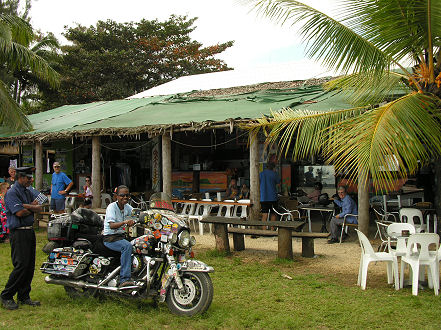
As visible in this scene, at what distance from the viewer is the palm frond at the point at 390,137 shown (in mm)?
5453

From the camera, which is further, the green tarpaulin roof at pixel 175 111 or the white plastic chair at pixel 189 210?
the white plastic chair at pixel 189 210

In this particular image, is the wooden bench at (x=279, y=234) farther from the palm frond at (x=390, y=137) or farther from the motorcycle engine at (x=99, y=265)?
the motorcycle engine at (x=99, y=265)

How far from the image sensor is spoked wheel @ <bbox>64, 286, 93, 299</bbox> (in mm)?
5641

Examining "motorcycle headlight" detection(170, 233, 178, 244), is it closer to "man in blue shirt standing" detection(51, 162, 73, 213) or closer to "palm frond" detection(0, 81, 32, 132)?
"man in blue shirt standing" detection(51, 162, 73, 213)

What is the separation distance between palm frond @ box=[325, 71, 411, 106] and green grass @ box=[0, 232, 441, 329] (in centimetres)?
318

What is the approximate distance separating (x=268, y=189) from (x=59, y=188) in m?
5.11

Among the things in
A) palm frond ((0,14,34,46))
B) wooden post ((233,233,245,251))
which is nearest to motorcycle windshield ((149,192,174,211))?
wooden post ((233,233,245,251))

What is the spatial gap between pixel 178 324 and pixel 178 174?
984cm

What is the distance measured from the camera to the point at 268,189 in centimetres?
1027

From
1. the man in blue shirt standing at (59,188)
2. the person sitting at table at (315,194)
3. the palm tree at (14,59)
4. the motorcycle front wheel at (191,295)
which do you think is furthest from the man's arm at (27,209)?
the palm tree at (14,59)

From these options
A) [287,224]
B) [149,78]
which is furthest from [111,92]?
[287,224]

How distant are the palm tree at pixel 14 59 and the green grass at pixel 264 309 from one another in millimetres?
7464

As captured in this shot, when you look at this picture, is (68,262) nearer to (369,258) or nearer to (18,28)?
(369,258)

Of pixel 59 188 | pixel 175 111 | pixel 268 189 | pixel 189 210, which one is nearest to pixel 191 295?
pixel 268 189
